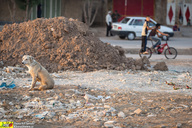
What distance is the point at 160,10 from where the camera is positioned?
34844mm

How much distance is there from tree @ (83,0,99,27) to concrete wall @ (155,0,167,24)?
5913 millimetres

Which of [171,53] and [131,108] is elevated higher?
[171,53]

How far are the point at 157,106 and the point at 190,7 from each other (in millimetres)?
31805

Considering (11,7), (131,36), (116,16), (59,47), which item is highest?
(11,7)

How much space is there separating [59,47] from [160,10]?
24.3 meters

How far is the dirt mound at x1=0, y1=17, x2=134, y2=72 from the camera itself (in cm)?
1181

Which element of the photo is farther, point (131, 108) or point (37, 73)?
point (37, 73)

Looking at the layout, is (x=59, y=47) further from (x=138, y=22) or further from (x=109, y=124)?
(x=138, y=22)

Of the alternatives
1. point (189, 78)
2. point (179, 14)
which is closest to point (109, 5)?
point (179, 14)

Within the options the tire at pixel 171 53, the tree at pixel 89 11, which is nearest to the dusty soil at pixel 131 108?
the tire at pixel 171 53

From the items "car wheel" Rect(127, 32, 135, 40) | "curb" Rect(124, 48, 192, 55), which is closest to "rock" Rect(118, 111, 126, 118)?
"curb" Rect(124, 48, 192, 55)

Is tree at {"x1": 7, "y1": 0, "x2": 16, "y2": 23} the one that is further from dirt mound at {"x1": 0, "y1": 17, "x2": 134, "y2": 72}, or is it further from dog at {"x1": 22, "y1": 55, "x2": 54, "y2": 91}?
dog at {"x1": 22, "y1": 55, "x2": 54, "y2": 91}

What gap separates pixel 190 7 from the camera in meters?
37.4

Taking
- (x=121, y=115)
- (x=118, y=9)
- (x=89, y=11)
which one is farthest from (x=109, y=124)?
(x=118, y=9)
